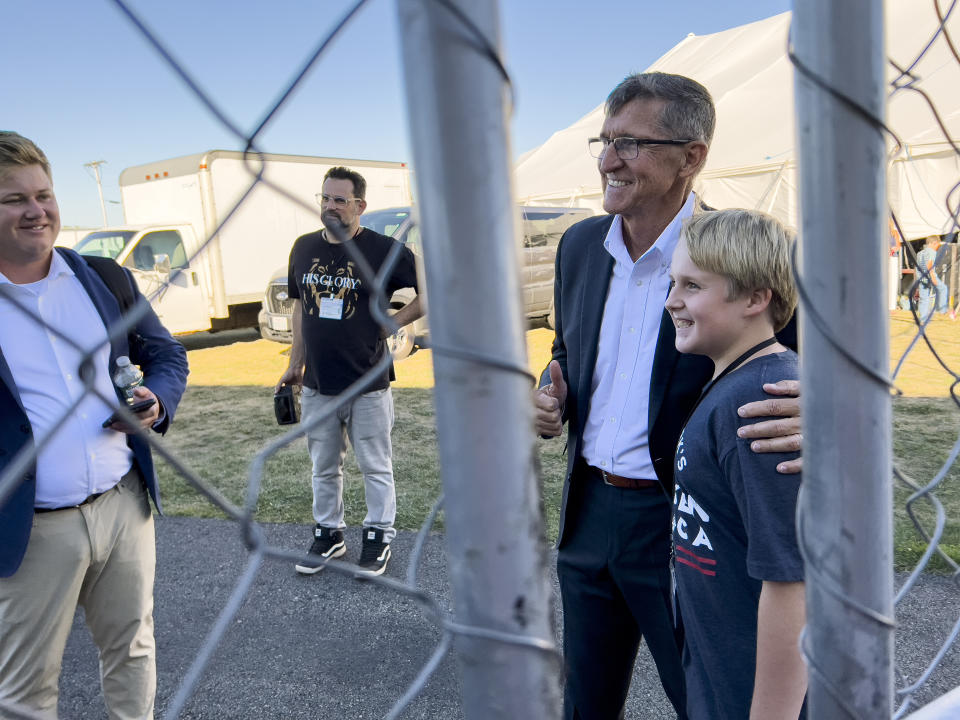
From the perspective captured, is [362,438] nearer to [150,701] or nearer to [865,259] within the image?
[150,701]

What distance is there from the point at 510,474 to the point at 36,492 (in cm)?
184

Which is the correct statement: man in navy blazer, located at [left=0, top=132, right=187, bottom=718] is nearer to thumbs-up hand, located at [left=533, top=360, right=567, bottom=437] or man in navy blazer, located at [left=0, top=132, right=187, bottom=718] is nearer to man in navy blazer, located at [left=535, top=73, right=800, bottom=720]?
thumbs-up hand, located at [left=533, top=360, right=567, bottom=437]

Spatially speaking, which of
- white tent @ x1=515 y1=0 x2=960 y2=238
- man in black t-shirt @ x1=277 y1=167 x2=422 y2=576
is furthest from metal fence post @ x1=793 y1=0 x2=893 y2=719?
white tent @ x1=515 y1=0 x2=960 y2=238

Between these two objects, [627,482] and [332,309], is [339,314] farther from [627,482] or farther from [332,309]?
[627,482]

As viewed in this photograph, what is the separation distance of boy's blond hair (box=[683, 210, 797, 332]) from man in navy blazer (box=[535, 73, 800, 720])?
37 cm

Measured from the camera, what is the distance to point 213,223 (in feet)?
35.2

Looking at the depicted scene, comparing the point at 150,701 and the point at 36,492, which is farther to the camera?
the point at 150,701

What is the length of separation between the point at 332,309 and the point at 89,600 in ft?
6.50

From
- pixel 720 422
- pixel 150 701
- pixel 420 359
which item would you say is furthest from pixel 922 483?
pixel 420 359

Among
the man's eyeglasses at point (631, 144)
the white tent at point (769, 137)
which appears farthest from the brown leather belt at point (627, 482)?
the white tent at point (769, 137)

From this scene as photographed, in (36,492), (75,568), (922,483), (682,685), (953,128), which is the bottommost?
(922,483)

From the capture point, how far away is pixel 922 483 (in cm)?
455

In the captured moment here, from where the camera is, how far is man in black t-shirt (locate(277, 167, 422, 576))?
3.76m

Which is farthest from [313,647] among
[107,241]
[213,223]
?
[107,241]
